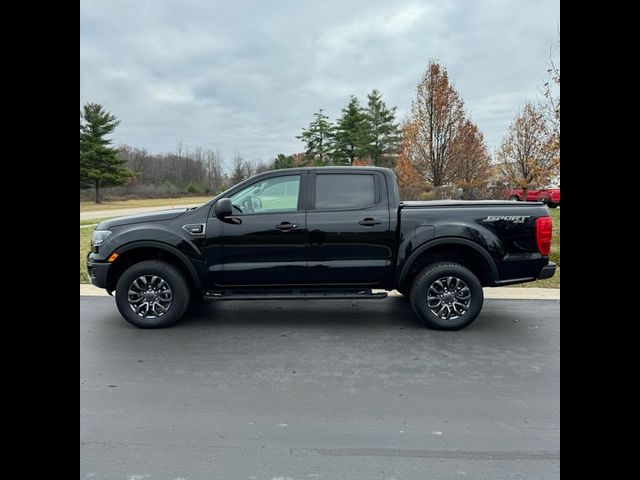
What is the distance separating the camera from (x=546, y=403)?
3.38 m

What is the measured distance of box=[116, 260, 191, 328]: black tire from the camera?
5141 mm

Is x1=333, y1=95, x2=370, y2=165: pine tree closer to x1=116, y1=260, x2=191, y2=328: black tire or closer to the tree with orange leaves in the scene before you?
the tree with orange leaves

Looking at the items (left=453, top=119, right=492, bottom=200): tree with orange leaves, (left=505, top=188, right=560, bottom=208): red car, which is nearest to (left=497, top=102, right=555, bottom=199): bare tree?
(left=453, top=119, right=492, bottom=200): tree with orange leaves

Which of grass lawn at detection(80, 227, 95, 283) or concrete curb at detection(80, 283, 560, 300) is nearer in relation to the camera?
concrete curb at detection(80, 283, 560, 300)

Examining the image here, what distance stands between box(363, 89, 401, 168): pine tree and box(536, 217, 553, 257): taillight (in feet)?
119

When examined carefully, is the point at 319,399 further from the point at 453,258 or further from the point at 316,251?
the point at 453,258

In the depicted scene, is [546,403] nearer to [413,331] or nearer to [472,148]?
[413,331]

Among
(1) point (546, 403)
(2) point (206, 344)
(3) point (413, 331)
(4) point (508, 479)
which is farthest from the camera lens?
(3) point (413, 331)

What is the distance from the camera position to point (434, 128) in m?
19.1

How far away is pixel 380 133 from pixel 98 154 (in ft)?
92.4

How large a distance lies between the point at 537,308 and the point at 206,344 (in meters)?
4.70
